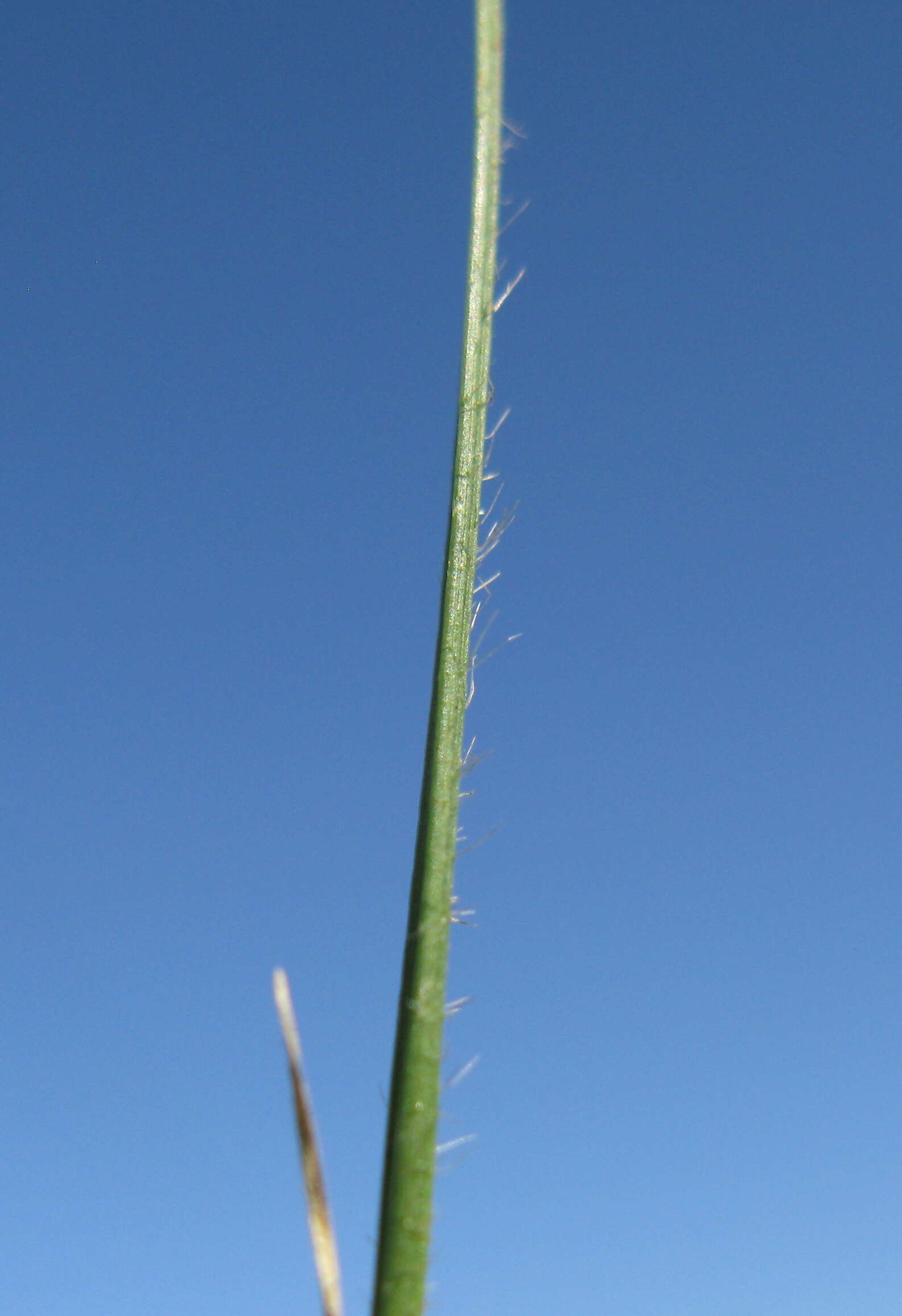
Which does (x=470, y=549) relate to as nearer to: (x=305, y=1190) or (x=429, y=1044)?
(x=429, y=1044)

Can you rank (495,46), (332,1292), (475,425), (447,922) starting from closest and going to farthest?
(332,1292) → (447,922) → (475,425) → (495,46)

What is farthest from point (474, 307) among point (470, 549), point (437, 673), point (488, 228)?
point (437, 673)

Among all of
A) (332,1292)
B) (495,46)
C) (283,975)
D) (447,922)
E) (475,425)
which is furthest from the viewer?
(495,46)

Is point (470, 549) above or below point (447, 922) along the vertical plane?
above

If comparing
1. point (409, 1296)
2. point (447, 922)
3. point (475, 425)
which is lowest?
point (409, 1296)

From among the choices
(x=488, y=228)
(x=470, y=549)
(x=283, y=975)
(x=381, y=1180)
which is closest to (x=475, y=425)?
(x=470, y=549)

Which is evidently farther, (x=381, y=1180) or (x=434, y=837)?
(x=434, y=837)
